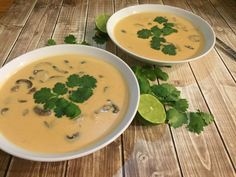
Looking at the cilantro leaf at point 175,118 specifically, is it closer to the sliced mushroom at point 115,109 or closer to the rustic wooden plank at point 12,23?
the sliced mushroom at point 115,109

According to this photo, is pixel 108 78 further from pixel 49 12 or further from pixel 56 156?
pixel 49 12

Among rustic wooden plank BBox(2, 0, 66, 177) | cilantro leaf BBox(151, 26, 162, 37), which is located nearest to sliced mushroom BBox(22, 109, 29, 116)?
rustic wooden plank BBox(2, 0, 66, 177)

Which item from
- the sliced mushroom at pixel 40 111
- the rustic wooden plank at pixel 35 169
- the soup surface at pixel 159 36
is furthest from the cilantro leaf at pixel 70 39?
the rustic wooden plank at pixel 35 169

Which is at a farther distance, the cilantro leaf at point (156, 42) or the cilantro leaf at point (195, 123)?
the cilantro leaf at point (156, 42)

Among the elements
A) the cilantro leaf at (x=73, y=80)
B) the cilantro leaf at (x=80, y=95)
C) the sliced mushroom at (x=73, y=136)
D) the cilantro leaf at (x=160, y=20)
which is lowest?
the cilantro leaf at (x=160, y=20)

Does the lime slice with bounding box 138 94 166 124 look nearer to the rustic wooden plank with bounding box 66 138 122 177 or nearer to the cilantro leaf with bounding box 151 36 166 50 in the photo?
A: the rustic wooden plank with bounding box 66 138 122 177

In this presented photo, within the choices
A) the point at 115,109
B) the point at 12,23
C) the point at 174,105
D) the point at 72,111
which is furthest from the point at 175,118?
the point at 12,23

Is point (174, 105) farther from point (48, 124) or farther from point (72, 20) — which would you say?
point (72, 20)
